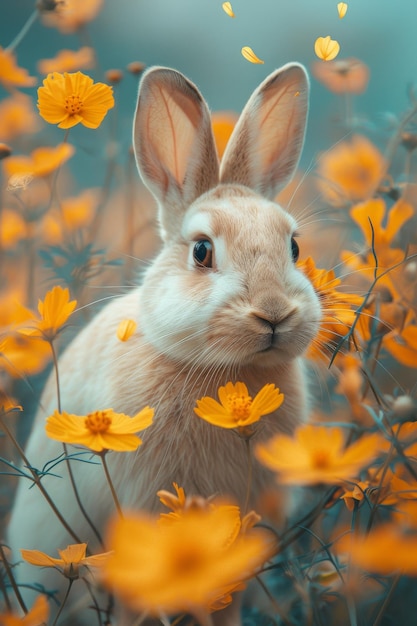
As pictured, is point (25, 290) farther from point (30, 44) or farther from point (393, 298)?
point (393, 298)

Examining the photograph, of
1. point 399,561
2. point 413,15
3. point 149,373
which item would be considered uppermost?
point 413,15

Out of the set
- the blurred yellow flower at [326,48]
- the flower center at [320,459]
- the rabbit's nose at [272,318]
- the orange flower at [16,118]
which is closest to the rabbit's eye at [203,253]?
the rabbit's nose at [272,318]

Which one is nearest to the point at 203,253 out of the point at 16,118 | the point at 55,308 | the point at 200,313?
the point at 200,313

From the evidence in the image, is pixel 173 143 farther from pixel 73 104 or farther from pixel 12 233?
pixel 12 233

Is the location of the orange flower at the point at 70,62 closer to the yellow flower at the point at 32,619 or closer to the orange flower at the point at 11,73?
the orange flower at the point at 11,73

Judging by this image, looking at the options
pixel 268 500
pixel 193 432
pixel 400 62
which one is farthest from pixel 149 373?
pixel 400 62

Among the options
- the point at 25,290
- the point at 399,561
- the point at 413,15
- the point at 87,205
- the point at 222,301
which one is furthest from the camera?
the point at 87,205

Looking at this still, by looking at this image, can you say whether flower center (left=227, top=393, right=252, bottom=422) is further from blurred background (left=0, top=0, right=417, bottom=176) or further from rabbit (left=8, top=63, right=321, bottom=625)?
blurred background (left=0, top=0, right=417, bottom=176)
